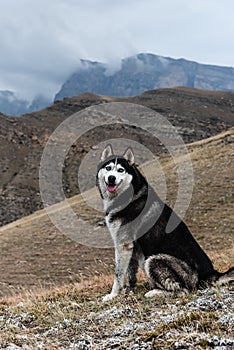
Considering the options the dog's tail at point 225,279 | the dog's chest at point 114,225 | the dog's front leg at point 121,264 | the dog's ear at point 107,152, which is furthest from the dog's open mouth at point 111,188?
the dog's tail at point 225,279

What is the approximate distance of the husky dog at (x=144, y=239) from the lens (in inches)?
375

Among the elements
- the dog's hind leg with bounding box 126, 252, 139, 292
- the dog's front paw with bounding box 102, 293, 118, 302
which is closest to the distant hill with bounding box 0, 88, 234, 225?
the dog's hind leg with bounding box 126, 252, 139, 292

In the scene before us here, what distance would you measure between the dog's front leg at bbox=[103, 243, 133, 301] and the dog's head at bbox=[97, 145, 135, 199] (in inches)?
46.7

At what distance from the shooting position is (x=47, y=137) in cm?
11181

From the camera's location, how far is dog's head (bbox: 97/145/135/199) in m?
9.93

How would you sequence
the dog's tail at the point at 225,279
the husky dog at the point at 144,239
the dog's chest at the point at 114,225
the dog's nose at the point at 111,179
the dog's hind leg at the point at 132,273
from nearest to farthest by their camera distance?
the dog's tail at the point at 225,279, the husky dog at the point at 144,239, the dog's nose at the point at 111,179, the dog's chest at the point at 114,225, the dog's hind leg at the point at 132,273

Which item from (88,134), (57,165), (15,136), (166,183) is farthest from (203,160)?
(88,134)

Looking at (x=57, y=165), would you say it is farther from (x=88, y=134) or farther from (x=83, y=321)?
(x=83, y=321)

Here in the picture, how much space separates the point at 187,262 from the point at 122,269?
1451 millimetres

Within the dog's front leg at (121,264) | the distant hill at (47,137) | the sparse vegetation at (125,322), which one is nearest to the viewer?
the sparse vegetation at (125,322)

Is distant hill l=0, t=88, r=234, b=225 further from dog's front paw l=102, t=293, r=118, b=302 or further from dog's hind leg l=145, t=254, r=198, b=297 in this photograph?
dog's hind leg l=145, t=254, r=198, b=297

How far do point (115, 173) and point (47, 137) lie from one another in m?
104

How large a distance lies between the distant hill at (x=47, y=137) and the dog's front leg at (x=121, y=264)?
5655cm

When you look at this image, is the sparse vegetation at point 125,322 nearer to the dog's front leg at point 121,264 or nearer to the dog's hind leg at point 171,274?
the dog's hind leg at point 171,274
